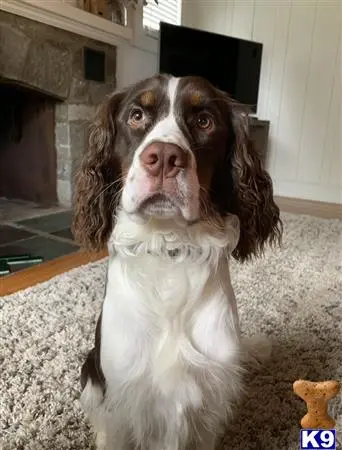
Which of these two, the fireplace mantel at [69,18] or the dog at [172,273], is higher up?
the fireplace mantel at [69,18]

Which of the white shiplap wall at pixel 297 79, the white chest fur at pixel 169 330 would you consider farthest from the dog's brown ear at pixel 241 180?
the white shiplap wall at pixel 297 79

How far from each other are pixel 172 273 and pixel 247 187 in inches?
10.9

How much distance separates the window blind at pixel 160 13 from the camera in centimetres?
409

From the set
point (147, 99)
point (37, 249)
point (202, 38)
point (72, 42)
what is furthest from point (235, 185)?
point (202, 38)

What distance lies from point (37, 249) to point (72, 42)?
5.02 feet

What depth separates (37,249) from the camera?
2.57m

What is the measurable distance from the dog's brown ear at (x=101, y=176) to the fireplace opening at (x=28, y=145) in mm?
2444

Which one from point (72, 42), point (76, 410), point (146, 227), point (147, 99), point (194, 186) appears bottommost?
point (76, 410)

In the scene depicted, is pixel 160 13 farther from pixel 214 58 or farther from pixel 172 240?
pixel 172 240

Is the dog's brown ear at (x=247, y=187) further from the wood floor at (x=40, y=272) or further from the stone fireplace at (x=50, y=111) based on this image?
the stone fireplace at (x=50, y=111)

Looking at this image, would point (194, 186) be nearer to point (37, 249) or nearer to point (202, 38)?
point (37, 249)

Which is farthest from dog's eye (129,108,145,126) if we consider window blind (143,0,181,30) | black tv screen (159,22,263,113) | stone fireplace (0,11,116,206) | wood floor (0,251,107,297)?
window blind (143,0,181,30)

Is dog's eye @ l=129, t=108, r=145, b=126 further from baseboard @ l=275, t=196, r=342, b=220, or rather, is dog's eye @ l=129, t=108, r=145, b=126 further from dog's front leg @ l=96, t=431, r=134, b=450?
baseboard @ l=275, t=196, r=342, b=220

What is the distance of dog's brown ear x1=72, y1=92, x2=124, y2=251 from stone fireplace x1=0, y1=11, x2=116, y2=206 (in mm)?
2107
